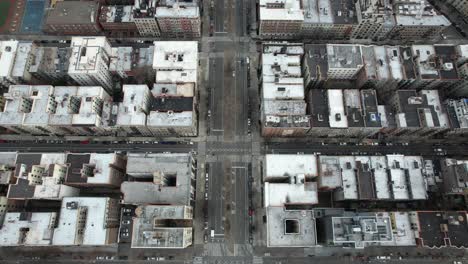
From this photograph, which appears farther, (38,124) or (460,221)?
(38,124)

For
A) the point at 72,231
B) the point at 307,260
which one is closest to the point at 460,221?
the point at 307,260

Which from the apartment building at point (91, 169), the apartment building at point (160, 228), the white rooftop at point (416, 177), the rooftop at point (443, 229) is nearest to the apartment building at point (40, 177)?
the apartment building at point (91, 169)

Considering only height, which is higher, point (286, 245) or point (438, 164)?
Answer: point (438, 164)

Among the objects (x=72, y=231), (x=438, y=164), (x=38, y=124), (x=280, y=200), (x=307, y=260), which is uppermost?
(x=38, y=124)

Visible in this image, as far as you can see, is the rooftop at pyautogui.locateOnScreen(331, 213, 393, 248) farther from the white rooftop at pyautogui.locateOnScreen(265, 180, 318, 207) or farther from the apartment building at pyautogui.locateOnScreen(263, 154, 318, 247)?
the white rooftop at pyautogui.locateOnScreen(265, 180, 318, 207)

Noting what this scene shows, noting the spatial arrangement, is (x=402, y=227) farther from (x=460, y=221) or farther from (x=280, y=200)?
(x=280, y=200)

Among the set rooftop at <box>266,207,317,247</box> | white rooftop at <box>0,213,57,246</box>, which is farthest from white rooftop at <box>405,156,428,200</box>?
white rooftop at <box>0,213,57,246</box>

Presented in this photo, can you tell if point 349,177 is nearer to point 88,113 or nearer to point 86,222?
point 86,222

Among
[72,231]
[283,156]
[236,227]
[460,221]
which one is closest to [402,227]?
[460,221]
